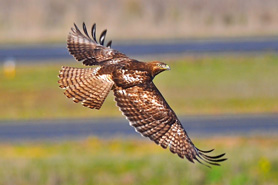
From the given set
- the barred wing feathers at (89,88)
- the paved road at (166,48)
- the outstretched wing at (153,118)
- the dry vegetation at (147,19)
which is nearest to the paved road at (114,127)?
the paved road at (166,48)

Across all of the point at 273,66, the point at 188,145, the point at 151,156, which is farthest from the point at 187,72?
the point at 188,145

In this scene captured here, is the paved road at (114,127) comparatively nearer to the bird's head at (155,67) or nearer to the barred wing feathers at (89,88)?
the bird's head at (155,67)

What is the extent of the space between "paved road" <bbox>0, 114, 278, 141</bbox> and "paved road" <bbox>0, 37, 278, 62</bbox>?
12.5 meters

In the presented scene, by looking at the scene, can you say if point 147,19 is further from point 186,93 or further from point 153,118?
point 153,118

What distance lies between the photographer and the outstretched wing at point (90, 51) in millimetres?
10422

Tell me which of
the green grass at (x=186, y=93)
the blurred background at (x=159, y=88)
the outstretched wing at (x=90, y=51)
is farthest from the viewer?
the green grass at (x=186, y=93)

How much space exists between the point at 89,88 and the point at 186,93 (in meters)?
24.0

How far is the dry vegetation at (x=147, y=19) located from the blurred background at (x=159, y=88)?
0.20ft

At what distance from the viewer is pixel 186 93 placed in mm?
→ 33594

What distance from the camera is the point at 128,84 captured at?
9703 mm

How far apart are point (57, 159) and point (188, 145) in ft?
36.6

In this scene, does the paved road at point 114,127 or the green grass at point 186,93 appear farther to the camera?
the green grass at point 186,93

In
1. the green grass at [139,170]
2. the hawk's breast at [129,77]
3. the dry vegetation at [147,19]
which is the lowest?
the dry vegetation at [147,19]

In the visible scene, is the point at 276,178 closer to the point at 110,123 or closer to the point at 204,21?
the point at 110,123
